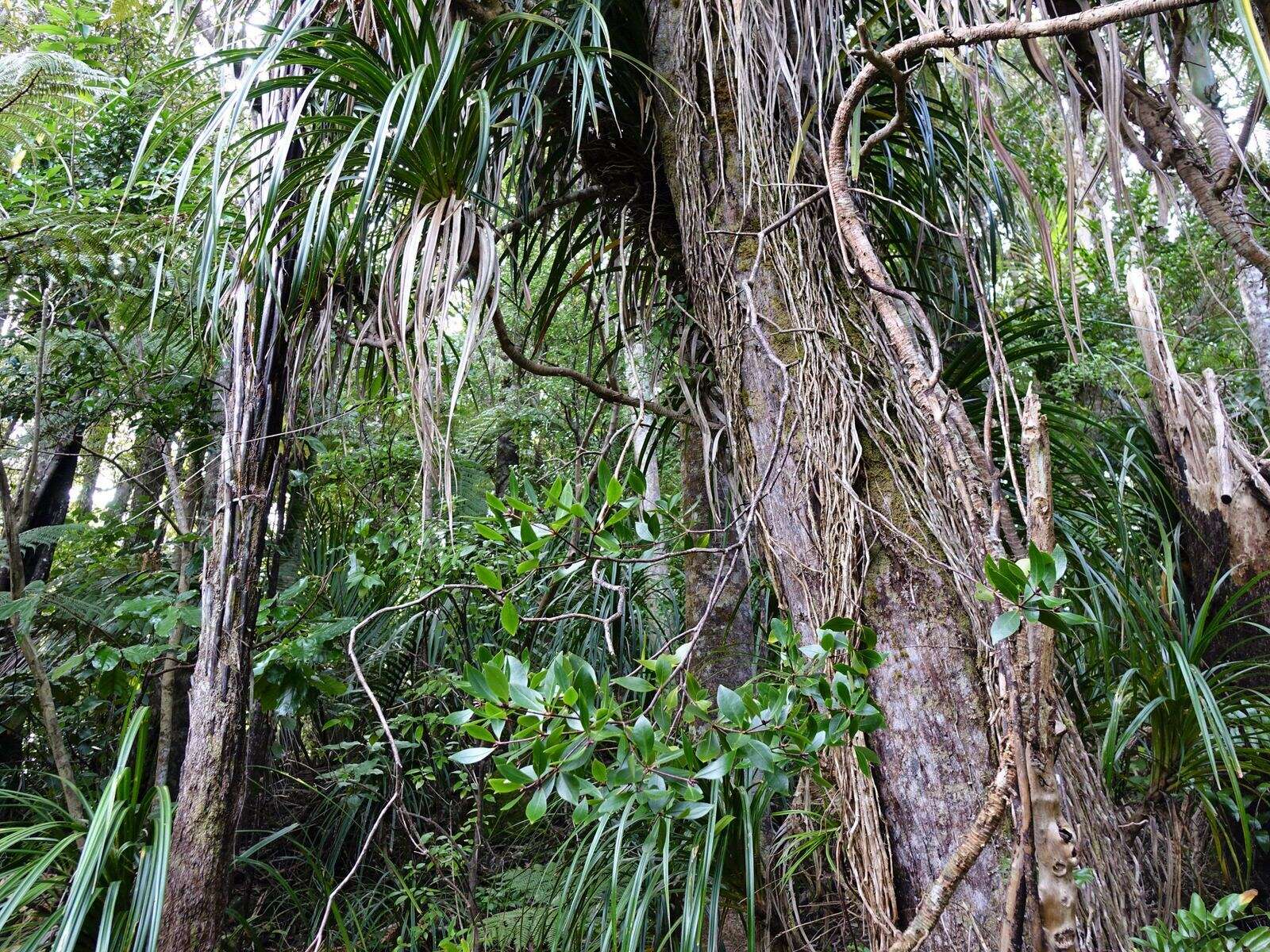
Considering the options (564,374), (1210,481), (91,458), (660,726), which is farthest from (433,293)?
(91,458)

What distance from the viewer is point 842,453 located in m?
1.30

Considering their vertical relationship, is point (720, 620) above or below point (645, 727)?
above

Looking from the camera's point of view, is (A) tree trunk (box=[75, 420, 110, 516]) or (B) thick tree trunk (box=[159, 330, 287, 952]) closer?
(B) thick tree trunk (box=[159, 330, 287, 952])

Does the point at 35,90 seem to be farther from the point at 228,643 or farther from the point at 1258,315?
the point at 1258,315

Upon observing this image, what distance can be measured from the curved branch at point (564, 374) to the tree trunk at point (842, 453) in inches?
12.6

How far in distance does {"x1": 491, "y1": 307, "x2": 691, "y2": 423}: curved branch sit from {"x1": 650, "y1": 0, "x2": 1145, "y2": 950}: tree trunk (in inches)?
12.6

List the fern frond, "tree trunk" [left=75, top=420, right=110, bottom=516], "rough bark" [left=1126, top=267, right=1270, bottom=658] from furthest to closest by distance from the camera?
"tree trunk" [left=75, top=420, right=110, bottom=516] → the fern frond → "rough bark" [left=1126, top=267, right=1270, bottom=658]

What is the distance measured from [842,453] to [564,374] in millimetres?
778

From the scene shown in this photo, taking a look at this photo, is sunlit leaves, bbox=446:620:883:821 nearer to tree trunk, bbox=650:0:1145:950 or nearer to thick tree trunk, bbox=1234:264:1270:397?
tree trunk, bbox=650:0:1145:950

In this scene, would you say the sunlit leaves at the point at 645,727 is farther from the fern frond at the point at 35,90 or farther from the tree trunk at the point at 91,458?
the fern frond at the point at 35,90

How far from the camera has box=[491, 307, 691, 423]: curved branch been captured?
1.76 meters

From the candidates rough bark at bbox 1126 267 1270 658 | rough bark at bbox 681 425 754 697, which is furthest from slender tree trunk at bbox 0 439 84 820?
rough bark at bbox 1126 267 1270 658

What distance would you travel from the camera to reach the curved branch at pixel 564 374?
5.78 feet

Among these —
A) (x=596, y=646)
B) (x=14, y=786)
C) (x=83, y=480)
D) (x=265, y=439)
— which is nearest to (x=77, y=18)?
(x=265, y=439)
